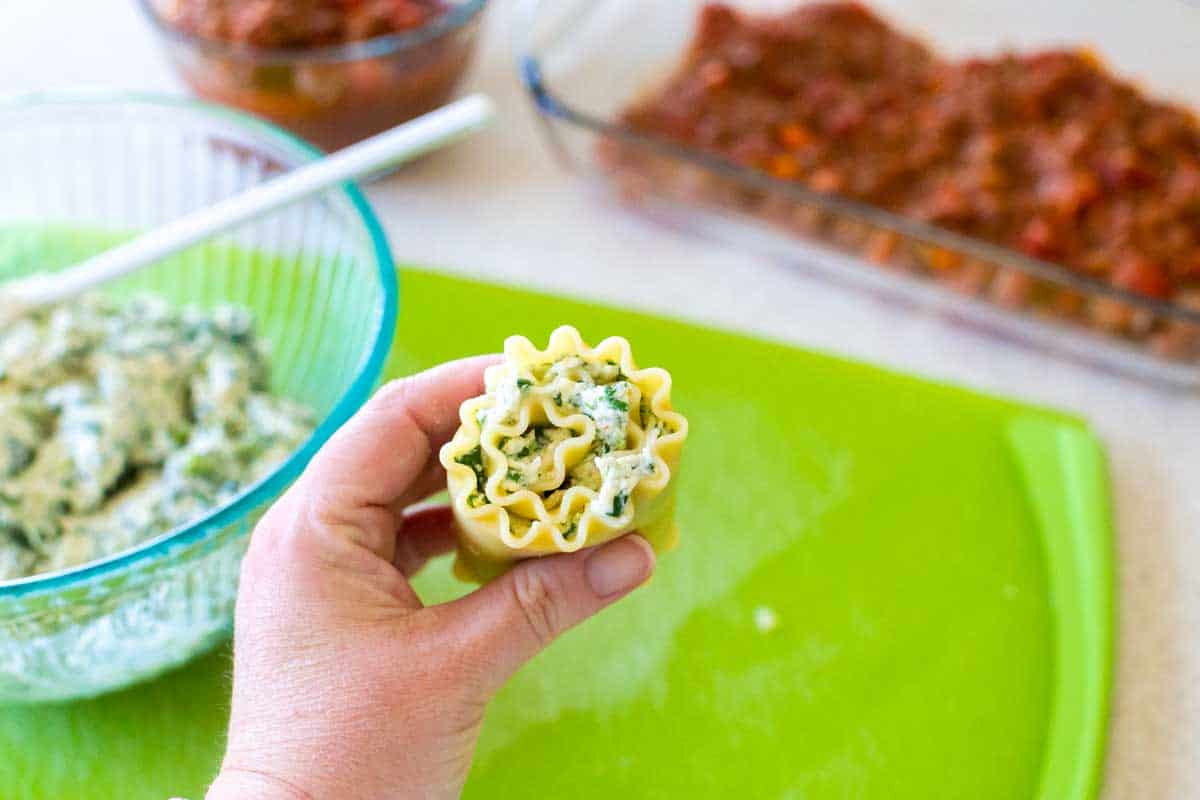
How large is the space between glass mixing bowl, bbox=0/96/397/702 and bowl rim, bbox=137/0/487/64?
17 centimetres

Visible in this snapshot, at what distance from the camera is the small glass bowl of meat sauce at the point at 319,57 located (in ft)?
5.85

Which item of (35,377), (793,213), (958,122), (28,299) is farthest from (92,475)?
(958,122)

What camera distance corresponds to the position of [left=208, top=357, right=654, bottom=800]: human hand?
0.92 m

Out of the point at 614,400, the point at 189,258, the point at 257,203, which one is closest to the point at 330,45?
the point at 189,258

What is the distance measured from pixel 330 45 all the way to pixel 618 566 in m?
1.21

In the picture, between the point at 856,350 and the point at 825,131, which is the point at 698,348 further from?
the point at 825,131

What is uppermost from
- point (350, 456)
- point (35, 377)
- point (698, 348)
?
point (350, 456)

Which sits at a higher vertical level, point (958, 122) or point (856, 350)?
point (958, 122)

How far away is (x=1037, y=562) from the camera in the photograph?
1489 millimetres

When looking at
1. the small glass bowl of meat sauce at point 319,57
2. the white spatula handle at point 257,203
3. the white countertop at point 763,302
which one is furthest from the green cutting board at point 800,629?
the small glass bowl of meat sauce at point 319,57

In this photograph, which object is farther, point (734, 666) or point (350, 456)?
point (734, 666)

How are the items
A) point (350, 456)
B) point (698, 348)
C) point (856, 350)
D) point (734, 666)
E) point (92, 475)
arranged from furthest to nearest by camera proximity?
point (856, 350)
point (698, 348)
point (734, 666)
point (92, 475)
point (350, 456)

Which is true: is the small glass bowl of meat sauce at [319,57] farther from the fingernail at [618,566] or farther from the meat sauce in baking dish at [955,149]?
the fingernail at [618,566]

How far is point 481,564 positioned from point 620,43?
1307 mm
